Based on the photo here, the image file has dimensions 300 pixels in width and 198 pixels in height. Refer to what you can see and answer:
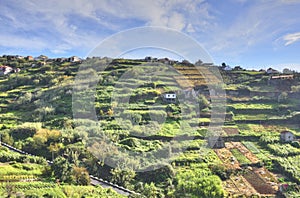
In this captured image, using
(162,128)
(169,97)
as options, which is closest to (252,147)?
(162,128)

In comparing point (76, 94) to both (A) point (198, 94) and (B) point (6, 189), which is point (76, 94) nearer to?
(A) point (198, 94)

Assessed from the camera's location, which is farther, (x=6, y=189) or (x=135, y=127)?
(x=135, y=127)

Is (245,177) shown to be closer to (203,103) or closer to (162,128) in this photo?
(162,128)

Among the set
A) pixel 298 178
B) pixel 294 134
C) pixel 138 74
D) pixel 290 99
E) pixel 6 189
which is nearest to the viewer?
pixel 6 189

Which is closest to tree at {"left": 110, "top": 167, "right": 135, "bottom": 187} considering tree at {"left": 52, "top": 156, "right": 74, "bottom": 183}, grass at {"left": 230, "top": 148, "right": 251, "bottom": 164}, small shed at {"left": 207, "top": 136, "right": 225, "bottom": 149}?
tree at {"left": 52, "top": 156, "right": 74, "bottom": 183}

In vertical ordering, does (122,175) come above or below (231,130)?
below

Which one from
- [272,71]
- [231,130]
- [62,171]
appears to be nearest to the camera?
[62,171]

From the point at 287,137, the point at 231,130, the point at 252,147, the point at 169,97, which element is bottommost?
the point at 252,147

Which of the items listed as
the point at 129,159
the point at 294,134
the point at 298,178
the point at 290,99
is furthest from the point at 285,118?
the point at 129,159
